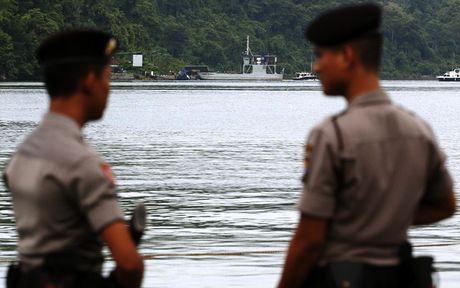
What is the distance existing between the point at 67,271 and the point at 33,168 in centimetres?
35

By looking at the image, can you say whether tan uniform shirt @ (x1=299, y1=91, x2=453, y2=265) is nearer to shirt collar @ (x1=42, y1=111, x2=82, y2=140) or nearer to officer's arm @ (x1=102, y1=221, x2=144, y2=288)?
officer's arm @ (x1=102, y1=221, x2=144, y2=288)

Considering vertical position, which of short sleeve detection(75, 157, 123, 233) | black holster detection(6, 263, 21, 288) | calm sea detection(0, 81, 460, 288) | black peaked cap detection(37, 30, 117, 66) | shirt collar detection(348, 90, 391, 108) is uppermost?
black peaked cap detection(37, 30, 117, 66)

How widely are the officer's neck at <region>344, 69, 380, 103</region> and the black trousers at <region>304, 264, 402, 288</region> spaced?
1.80ft

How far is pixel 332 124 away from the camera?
494 centimetres

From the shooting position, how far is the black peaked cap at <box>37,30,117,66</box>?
205 inches

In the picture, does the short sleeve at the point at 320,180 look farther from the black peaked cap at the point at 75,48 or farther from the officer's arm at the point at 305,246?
the black peaked cap at the point at 75,48

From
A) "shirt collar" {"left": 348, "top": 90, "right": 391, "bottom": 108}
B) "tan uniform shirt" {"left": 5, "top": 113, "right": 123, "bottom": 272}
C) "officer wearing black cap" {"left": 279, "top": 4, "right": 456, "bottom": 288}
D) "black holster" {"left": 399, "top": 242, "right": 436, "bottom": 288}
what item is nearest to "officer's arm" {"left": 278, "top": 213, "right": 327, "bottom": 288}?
"officer wearing black cap" {"left": 279, "top": 4, "right": 456, "bottom": 288}

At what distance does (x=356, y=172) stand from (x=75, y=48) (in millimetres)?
1024

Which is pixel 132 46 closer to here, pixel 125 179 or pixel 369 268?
pixel 125 179

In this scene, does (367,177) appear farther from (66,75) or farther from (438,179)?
(66,75)

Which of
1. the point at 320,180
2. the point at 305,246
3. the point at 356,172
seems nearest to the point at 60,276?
the point at 305,246

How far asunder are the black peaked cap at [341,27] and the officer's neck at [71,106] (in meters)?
0.79

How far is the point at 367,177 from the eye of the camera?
496 centimetres

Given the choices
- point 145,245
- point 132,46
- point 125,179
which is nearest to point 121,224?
point 145,245
